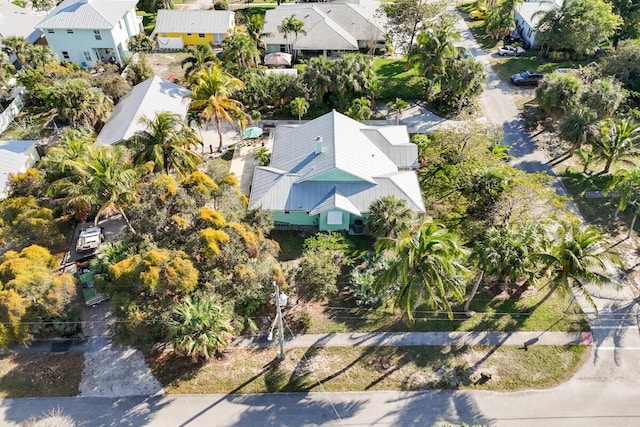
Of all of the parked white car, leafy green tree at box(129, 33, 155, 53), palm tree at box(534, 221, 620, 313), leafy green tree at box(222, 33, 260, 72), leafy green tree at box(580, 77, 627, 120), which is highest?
leafy green tree at box(129, 33, 155, 53)

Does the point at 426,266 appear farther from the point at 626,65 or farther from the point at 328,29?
the point at 328,29

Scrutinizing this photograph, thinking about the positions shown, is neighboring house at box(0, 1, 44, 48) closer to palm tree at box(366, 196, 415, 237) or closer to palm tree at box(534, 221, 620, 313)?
palm tree at box(366, 196, 415, 237)

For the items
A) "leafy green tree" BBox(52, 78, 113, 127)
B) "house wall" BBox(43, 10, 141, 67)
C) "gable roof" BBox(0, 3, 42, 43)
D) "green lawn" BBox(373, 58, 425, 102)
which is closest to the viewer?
"leafy green tree" BBox(52, 78, 113, 127)

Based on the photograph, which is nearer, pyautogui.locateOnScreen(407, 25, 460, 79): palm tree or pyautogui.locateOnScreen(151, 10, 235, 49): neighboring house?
pyautogui.locateOnScreen(407, 25, 460, 79): palm tree

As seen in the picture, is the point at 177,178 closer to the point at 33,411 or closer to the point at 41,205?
the point at 41,205

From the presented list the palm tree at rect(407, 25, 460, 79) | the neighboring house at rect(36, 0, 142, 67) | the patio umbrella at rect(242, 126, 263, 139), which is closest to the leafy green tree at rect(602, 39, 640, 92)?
the palm tree at rect(407, 25, 460, 79)

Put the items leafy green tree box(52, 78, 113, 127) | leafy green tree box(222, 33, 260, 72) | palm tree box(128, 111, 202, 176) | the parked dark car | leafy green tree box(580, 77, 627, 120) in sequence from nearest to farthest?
palm tree box(128, 111, 202, 176), leafy green tree box(52, 78, 113, 127), leafy green tree box(580, 77, 627, 120), leafy green tree box(222, 33, 260, 72), the parked dark car

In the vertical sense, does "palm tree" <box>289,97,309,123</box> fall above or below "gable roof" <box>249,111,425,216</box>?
above
